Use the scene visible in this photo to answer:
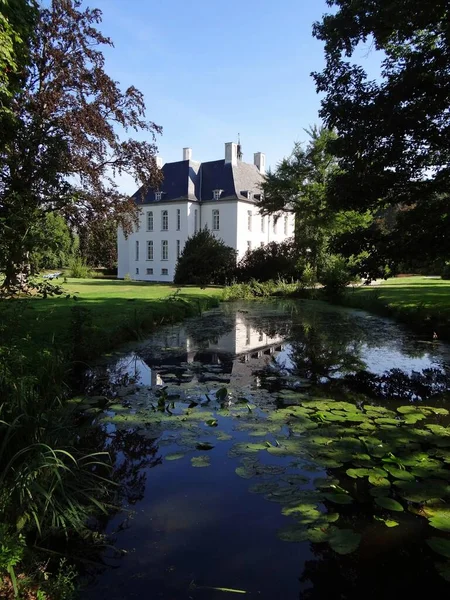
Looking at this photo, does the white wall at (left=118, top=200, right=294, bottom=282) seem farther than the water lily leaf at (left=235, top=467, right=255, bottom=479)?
Yes

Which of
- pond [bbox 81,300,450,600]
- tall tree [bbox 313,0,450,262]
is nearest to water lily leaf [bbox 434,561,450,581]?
pond [bbox 81,300,450,600]

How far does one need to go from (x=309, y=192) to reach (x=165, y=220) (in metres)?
19.6

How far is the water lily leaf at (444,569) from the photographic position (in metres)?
2.70

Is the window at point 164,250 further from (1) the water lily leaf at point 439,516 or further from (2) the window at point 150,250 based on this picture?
(1) the water lily leaf at point 439,516

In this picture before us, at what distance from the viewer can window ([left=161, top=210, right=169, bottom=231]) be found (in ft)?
154

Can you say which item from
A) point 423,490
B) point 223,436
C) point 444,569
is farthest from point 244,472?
point 444,569

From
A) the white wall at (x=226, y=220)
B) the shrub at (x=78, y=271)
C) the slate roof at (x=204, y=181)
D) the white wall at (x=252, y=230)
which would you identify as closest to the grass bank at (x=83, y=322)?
the shrub at (x=78, y=271)

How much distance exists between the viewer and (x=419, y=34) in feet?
38.0

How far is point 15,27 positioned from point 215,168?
41870mm

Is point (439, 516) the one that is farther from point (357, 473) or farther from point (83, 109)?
point (83, 109)

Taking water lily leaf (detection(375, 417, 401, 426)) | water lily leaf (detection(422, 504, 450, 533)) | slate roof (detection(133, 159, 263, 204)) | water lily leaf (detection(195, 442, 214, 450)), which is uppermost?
slate roof (detection(133, 159, 263, 204))

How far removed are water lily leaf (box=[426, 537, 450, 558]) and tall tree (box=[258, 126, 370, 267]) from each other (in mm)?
28433

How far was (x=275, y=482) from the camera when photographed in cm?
387

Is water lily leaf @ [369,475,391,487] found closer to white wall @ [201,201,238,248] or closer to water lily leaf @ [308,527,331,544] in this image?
water lily leaf @ [308,527,331,544]
